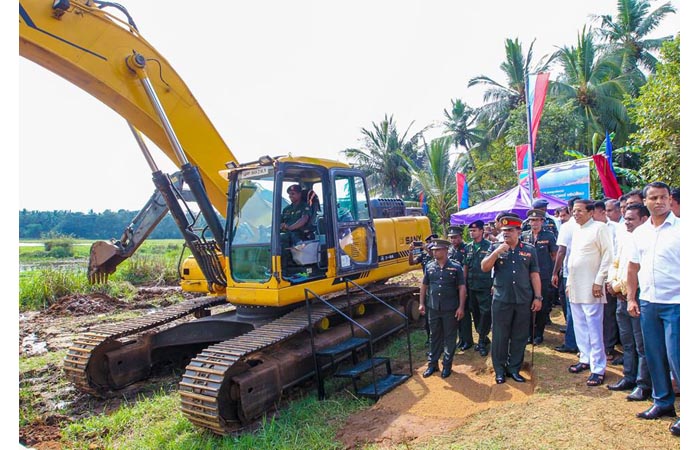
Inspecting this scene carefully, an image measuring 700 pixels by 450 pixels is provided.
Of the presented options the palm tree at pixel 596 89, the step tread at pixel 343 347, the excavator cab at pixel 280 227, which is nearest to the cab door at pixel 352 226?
the excavator cab at pixel 280 227

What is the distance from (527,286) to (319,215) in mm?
2646

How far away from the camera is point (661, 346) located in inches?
153

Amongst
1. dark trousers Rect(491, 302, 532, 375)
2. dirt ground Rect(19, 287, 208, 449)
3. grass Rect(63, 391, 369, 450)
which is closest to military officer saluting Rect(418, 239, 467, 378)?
dark trousers Rect(491, 302, 532, 375)

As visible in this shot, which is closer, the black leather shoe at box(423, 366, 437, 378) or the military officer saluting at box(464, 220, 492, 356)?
the black leather shoe at box(423, 366, 437, 378)

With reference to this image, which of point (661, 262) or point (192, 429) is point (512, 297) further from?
point (192, 429)

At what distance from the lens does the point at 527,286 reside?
5180mm

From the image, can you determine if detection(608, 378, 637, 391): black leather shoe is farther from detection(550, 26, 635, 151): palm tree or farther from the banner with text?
detection(550, 26, 635, 151): palm tree

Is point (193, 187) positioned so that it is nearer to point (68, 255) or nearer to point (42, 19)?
point (42, 19)

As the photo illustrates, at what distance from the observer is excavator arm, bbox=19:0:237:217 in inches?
195

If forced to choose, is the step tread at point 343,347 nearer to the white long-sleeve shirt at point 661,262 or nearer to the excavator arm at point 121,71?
the excavator arm at point 121,71

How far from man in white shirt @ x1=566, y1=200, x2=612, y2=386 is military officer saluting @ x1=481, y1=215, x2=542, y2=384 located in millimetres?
404

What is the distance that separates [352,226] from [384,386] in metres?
2.14

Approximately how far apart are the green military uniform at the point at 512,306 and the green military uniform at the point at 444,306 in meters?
0.48

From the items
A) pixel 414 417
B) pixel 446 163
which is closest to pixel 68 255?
pixel 446 163
